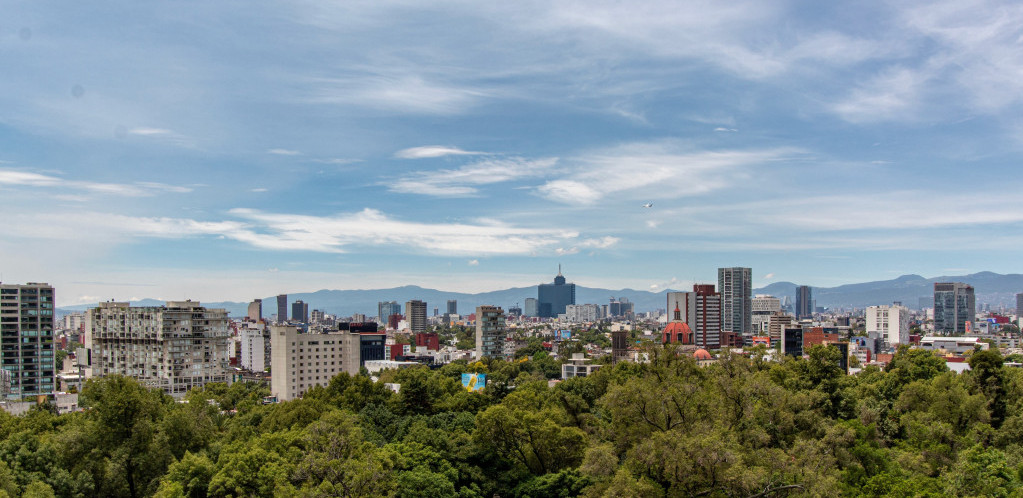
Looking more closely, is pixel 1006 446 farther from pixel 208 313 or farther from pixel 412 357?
pixel 412 357

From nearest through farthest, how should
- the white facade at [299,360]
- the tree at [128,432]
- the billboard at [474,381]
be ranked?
the tree at [128,432]
the billboard at [474,381]
the white facade at [299,360]

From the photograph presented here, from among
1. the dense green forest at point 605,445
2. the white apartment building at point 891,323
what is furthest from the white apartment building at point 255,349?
the white apartment building at point 891,323

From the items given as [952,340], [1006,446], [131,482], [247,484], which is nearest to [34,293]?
[131,482]

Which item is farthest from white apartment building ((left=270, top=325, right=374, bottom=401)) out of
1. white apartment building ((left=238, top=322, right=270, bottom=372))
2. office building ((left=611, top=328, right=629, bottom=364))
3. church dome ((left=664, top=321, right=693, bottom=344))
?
church dome ((left=664, top=321, right=693, bottom=344))

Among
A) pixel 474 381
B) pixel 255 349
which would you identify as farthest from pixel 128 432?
pixel 255 349

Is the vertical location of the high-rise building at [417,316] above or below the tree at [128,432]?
below

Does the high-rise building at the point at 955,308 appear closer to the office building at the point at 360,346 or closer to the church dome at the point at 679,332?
the church dome at the point at 679,332
